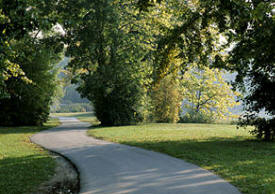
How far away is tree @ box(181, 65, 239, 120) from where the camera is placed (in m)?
44.7

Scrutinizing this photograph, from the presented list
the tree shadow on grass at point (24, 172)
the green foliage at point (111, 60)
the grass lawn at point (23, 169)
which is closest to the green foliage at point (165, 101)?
the green foliage at point (111, 60)

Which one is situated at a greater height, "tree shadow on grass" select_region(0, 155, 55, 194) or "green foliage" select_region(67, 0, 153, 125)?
"green foliage" select_region(67, 0, 153, 125)

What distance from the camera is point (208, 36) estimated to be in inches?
436

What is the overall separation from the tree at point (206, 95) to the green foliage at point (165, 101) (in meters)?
8.47

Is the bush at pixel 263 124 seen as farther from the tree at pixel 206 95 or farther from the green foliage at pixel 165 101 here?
the tree at pixel 206 95

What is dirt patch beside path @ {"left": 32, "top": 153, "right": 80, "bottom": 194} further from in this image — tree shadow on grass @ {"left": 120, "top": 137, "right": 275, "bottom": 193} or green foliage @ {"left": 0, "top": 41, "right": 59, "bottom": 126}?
green foliage @ {"left": 0, "top": 41, "right": 59, "bottom": 126}

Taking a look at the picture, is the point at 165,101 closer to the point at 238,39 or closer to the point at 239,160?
the point at 239,160

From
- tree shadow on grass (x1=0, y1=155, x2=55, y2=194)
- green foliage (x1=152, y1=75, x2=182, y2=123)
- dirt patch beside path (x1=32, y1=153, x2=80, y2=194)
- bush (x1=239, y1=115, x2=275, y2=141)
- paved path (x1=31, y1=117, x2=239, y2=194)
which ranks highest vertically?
green foliage (x1=152, y1=75, x2=182, y2=123)

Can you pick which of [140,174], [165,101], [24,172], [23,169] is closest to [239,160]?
[140,174]

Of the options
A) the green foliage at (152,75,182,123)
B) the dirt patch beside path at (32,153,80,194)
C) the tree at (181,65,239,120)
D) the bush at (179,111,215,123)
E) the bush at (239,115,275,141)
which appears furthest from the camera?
the tree at (181,65,239,120)

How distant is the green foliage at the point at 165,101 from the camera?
35.2m

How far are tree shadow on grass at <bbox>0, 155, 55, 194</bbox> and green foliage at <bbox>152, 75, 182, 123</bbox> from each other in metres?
23.4

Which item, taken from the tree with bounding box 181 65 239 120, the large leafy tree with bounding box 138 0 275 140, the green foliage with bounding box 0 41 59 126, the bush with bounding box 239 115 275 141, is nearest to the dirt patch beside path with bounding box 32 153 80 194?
the large leafy tree with bounding box 138 0 275 140

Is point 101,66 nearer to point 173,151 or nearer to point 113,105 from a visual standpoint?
point 113,105
